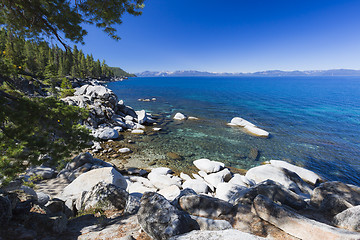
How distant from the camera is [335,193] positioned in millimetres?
6148

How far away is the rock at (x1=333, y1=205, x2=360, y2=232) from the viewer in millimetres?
3973

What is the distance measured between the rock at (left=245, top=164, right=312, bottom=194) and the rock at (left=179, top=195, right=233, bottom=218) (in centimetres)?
895

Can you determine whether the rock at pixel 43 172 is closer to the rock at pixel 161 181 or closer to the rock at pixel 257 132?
the rock at pixel 161 181

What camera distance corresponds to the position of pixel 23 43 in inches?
263

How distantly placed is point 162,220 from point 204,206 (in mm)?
1953

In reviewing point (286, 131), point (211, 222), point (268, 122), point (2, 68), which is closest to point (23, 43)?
point (2, 68)

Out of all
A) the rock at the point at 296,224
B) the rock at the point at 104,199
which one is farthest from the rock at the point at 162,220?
the rock at the point at 104,199

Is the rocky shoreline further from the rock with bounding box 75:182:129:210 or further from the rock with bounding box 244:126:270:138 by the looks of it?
the rock with bounding box 244:126:270:138

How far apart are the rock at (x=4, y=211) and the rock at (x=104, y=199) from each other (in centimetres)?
277

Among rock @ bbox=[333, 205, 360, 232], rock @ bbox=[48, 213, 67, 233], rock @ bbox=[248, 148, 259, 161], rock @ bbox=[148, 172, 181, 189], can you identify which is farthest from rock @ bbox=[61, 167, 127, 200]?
rock @ bbox=[248, 148, 259, 161]

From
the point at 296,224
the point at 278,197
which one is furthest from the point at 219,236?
the point at 278,197

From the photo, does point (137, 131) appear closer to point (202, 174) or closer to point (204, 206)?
point (202, 174)

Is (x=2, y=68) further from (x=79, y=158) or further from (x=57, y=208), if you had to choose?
(x=79, y=158)

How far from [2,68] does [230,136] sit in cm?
2305
